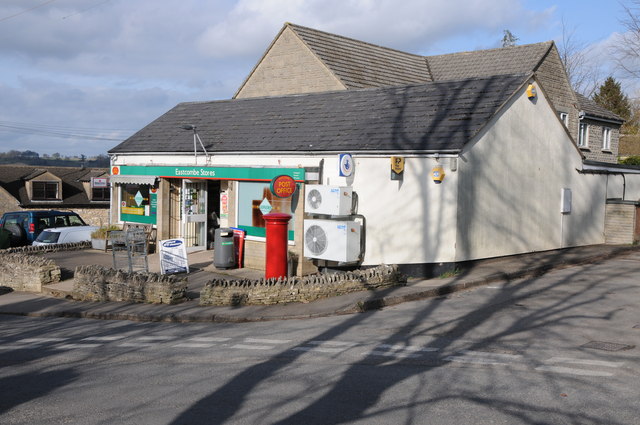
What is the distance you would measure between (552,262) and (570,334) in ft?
23.0

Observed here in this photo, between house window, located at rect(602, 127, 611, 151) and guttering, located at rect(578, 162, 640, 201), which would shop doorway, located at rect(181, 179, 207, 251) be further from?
house window, located at rect(602, 127, 611, 151)

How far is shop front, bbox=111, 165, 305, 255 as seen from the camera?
1845 cm

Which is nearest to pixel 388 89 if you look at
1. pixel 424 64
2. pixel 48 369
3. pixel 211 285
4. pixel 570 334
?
pixel 211 285

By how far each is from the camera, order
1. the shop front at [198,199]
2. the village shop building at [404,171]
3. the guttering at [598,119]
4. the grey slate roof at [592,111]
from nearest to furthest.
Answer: the village shop building at [404,171] < the shop front at [198,199] < the guttering at [598,119] < the grey slate roof at [592,111]

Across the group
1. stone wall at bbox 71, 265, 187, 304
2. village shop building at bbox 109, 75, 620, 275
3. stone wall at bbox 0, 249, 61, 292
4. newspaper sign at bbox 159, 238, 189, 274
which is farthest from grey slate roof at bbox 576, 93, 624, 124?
stone wall at bbox 0, 249, 61, 292

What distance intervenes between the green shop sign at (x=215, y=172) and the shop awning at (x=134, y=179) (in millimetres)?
132

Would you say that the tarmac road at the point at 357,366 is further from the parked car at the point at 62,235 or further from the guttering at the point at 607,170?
the parked car at the point at 62,235

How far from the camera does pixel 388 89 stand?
19.8 m

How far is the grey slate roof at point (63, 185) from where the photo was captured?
5856 centimetres

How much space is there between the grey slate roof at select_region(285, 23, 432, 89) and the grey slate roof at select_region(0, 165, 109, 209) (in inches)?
1433

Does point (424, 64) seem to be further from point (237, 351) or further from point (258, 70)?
point (237, 351)

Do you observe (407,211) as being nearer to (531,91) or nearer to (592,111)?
(531,91)

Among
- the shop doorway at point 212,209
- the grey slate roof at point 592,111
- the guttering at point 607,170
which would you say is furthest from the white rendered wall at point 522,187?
the grey slate roof at point 592,111

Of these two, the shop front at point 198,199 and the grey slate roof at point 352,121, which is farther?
the shop front at point 198,199
